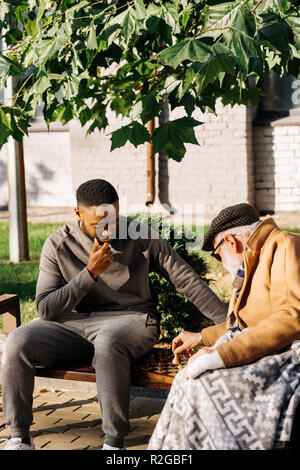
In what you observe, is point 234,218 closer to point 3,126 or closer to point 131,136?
point 131,136

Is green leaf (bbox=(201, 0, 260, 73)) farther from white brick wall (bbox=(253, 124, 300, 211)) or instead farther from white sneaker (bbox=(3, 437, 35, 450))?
white brick wall (bbox=(253, 124, 300, 211))

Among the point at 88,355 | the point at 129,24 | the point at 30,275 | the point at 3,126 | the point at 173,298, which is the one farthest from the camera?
the point at 30,275

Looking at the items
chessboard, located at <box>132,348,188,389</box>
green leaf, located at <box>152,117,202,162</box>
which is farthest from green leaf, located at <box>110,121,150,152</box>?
chessboard, located at <box>132,348,188,389</box>

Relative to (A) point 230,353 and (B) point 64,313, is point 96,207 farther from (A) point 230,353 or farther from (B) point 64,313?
(A) point 230,353

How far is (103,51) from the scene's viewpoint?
488 cm

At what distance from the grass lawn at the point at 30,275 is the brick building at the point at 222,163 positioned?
203 centimetres

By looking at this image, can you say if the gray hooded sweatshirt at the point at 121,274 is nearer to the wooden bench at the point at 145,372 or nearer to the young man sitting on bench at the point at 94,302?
the young man sitting on bench at the point at 94,302

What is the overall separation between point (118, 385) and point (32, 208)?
12.4m

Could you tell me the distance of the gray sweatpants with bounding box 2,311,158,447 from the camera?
13.4 feet

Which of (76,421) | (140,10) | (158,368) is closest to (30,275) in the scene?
(76,421)

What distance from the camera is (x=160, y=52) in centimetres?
351

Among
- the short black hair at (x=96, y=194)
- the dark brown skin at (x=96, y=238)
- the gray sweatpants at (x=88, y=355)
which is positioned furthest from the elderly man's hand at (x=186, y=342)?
the short black hair at (x=96, y=194)

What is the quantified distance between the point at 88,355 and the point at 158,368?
446 mm

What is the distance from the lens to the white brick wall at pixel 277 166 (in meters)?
13.7
